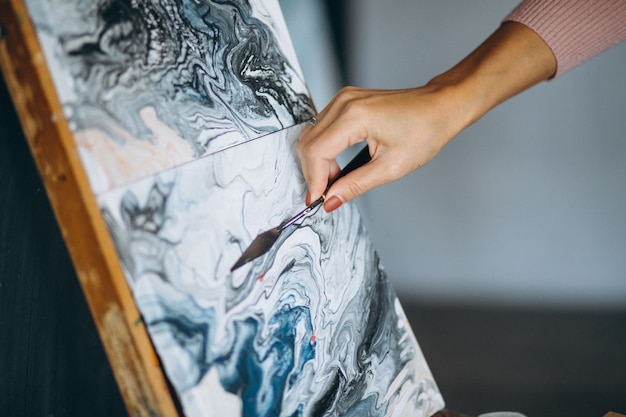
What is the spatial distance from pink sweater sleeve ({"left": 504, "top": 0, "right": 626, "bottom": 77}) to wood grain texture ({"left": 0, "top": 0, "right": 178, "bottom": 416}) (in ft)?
2.73

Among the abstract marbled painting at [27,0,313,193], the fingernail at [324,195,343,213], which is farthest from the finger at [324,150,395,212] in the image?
the abstract marbled painting at [27,0,313,193]

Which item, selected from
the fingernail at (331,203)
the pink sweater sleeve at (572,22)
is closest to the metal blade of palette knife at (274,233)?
the fingernail at (331,203)

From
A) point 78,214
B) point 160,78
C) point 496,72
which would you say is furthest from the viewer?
point 496,72

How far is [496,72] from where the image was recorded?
103cm

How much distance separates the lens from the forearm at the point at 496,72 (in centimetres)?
100

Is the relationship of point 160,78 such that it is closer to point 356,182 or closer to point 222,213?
point 222,213

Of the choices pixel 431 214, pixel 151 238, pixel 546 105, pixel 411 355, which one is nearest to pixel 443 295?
pixel 431 214

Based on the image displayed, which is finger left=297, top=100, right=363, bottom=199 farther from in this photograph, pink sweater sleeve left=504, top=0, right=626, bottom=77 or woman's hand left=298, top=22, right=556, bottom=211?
pink sweater sleeve left=504, top=0, right=626, bottom=77

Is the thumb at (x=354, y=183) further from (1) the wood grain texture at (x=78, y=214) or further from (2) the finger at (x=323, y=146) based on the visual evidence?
(1) the wood grain texture at (x=78, y=214)

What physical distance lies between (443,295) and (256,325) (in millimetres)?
1319

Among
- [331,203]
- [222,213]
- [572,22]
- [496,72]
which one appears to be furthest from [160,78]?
[572,22]

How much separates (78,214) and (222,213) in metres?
0.18

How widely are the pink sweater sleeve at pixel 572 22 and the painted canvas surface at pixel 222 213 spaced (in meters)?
0.44

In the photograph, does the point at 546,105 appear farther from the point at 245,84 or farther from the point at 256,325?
the point at 256,325
